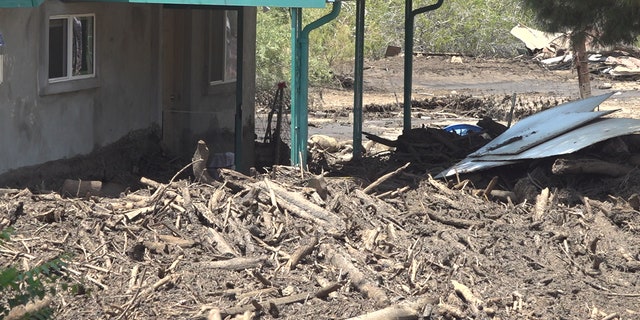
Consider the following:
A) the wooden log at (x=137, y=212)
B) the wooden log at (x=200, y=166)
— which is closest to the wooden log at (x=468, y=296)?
the wooden log at (x=137, y=212)

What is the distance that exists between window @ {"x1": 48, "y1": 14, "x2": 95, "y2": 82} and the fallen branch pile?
2.19 meters

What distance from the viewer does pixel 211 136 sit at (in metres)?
14.0

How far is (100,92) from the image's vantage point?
12.3 m

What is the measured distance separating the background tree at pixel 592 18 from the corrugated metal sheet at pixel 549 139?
2.91 feet

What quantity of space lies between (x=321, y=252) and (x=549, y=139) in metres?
4.28

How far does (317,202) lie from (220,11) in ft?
17.0

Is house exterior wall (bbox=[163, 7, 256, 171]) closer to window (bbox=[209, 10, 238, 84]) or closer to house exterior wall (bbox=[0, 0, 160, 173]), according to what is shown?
window (bbox=[209, 10, 238, 84])

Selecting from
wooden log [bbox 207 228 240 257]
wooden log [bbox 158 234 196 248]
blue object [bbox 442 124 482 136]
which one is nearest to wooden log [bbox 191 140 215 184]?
wooden log [bbox 207 228 240 257]

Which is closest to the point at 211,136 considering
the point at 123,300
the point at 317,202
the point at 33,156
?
the point at 33,156

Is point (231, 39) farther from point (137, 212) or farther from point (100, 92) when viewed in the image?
point (137, 212)

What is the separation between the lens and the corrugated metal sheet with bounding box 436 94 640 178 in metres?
11.3

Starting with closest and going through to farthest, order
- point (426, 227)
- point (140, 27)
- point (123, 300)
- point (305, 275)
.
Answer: point (123, 300)
point (305, 275)
point (426, 227)
point (140, 27)

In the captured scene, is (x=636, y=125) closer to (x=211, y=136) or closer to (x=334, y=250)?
(x=334, y=250)

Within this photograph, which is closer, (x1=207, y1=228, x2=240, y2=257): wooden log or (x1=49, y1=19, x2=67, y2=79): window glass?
(x1=207, y1=228, x2=240, y2=257): wooden log
